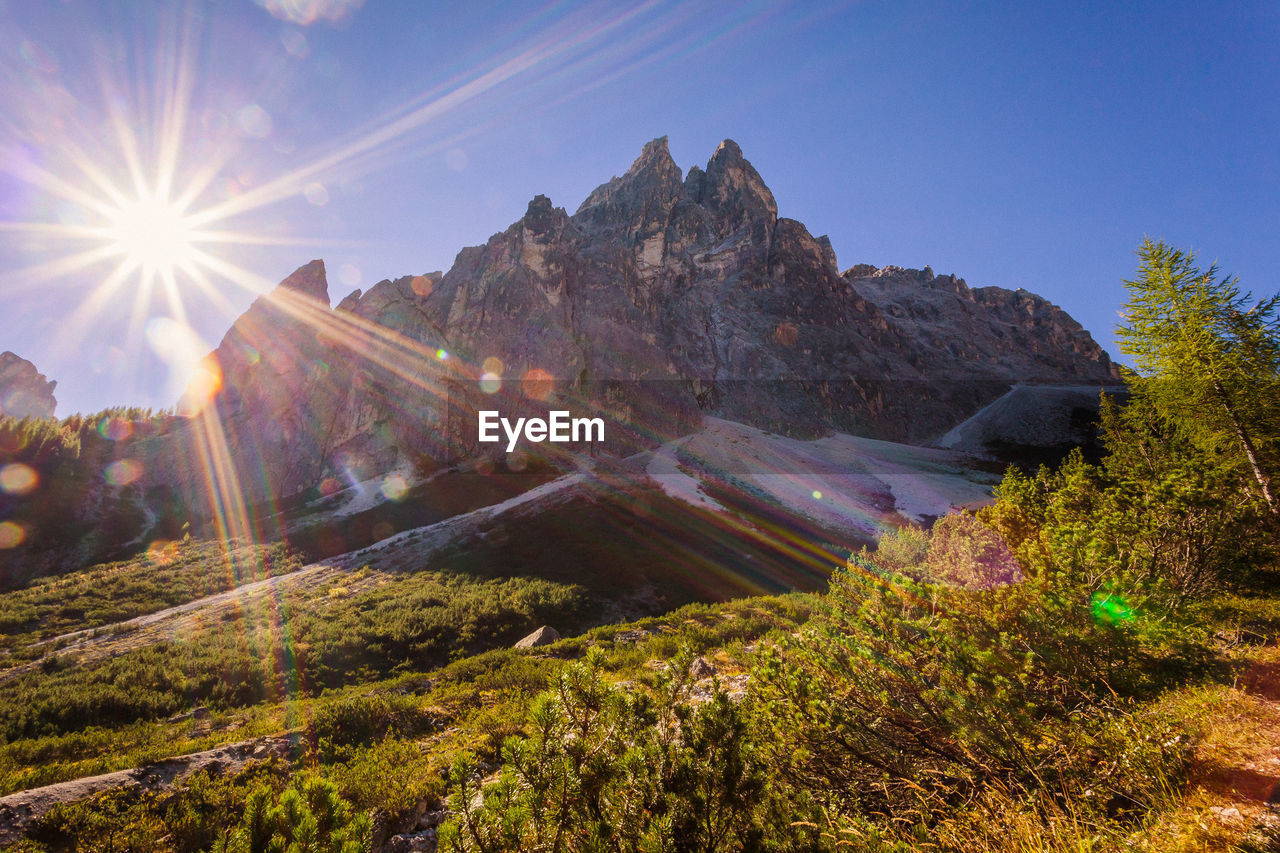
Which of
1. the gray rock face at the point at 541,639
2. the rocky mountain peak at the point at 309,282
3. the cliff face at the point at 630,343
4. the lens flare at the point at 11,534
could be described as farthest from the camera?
the rocky mountain peak at the point at 309,282

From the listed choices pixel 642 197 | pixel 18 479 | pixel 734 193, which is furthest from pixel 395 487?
pixel 734 193

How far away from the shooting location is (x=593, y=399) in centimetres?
7200

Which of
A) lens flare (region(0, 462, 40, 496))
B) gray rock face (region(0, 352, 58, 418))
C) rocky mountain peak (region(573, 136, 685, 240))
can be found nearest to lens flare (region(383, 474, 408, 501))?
lens flare (region(0, 462, 40, 496))

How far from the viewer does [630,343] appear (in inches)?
3169

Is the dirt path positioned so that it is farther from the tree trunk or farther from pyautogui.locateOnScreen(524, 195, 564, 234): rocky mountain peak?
pyautogui.locateOnScreen(524, 195, 564, 234): rocky mountain peak

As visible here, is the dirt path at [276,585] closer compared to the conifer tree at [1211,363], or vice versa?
the conifer tree at [1211,363]

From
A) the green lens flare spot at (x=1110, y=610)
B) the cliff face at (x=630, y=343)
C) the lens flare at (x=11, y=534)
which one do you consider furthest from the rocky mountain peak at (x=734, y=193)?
the lens flare at (x=11, y=534)

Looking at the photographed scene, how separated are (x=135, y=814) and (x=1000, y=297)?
631 feet

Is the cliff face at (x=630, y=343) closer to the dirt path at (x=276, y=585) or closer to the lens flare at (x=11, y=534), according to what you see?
the lens flare at (x=11, y=534)

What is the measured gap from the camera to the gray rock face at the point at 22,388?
109m

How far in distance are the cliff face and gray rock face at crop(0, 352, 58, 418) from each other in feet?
281

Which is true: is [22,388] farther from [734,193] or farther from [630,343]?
[734,193]

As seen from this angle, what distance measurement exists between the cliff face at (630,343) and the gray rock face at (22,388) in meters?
85.6

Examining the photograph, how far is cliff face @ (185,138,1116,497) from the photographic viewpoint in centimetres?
6919
